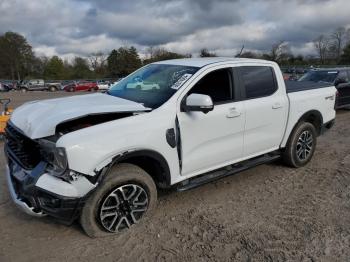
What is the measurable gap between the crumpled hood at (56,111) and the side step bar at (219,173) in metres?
1.07

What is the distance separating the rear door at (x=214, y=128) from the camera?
13.0 feet

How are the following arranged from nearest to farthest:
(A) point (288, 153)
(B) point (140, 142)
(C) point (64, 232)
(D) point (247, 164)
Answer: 1. (B) point (140, 142)
2. (C) point (64, 232)
3. (D) point (247, 164)
4. (A) point (288, 153)

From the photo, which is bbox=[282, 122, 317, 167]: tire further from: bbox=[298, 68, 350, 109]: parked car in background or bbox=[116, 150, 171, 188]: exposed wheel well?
bbox=[298, 68, 350, 109]: parked car in background

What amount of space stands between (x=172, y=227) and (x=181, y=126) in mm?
1141

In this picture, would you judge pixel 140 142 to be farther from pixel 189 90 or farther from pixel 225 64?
pixel 225 64

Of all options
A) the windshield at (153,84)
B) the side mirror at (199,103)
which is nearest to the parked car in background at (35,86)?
the windshield at (153,84)

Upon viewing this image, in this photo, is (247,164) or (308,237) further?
(247,164)

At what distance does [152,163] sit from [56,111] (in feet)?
3.84

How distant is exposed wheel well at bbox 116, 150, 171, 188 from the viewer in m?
3.57

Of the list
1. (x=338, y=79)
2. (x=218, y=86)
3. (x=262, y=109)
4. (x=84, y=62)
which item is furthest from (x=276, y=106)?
(x=84, y=62)

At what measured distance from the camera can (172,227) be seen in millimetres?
3852

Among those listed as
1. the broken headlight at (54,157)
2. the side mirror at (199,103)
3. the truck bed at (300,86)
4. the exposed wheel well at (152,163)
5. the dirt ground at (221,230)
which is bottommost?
the dirt ground at (221,230)

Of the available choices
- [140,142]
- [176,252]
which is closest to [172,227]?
[176,252]

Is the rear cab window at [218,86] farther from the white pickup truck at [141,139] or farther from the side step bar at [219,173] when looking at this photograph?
the side step bar at [219,173]
